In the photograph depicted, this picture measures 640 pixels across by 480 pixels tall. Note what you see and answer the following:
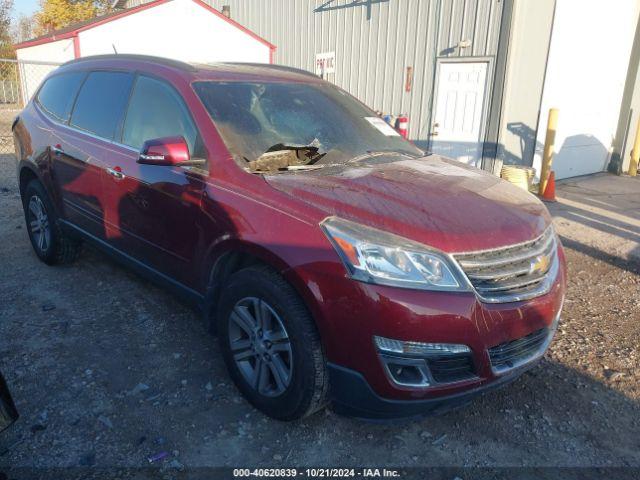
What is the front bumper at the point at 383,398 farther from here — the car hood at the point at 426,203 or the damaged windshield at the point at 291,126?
the damaged windshield at the point at 291,126

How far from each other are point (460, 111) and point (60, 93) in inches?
295

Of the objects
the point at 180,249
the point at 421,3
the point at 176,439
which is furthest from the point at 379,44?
the point at 176,439

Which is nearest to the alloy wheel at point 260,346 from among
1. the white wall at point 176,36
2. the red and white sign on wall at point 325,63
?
the red and white sign on wall at point 325,63

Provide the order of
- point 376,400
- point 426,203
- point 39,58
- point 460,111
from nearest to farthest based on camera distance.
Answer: point 376,400 < point 426,203 < point 460,111 < point 39,58

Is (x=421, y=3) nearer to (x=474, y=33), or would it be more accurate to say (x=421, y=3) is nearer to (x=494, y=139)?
(x=474, y=33)

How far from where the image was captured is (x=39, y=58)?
18.5 meters

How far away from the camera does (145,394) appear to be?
9.87 feet

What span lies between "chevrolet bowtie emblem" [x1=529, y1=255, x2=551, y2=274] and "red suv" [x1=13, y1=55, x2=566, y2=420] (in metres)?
0.01

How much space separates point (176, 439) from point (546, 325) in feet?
6.47

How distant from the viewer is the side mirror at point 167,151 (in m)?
2.93

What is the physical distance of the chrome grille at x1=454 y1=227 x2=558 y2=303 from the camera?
2326mm

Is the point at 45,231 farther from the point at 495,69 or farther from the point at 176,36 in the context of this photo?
the point at 176,36

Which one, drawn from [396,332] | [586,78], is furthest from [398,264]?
[586,78]

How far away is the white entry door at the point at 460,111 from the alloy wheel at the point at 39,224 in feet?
24.6
